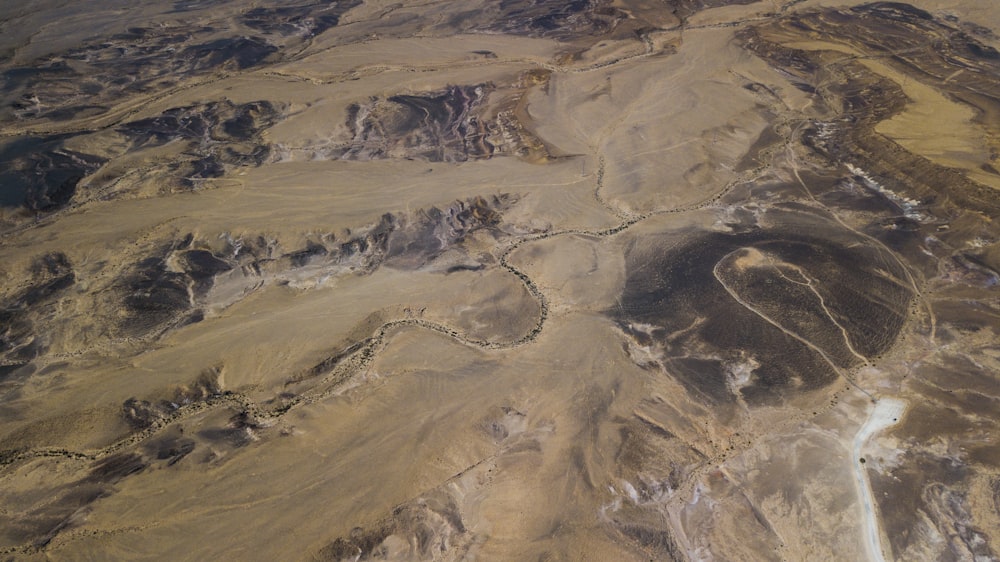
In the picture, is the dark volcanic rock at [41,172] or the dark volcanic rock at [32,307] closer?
the dark volcanic rock at [32,307]

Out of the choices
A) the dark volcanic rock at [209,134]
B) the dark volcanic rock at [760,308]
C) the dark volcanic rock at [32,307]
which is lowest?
the dark volcanic rock at [760,308]

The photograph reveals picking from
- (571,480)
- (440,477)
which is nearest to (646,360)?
(571,480)

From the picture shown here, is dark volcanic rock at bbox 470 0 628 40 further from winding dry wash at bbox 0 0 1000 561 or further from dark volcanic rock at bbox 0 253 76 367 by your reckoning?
dark volcanic rock at bbox 0 253 76 367

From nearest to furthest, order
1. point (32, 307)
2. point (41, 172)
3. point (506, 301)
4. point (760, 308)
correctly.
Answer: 1. point (32, 307)
2. point (760, 308)
3. point (506, 301)
4. point (41, 172)

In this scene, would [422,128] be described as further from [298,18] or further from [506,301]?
[298,18]

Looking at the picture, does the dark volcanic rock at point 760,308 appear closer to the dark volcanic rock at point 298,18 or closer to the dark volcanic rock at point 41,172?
the dark volcanic rock at point 41,172

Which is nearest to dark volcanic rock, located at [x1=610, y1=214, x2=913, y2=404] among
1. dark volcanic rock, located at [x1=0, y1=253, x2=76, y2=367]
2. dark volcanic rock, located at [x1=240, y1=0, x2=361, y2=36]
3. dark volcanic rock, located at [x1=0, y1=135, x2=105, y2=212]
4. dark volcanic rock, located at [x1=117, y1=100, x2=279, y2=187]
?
dark volcanic rock, located at [x1=117, y1=100, x2=279, y2=187]

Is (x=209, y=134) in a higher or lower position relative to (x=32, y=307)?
higher

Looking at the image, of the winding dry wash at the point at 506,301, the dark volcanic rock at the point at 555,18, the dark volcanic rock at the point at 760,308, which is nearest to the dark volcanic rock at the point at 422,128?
the winding dry wash at the point at 506,301

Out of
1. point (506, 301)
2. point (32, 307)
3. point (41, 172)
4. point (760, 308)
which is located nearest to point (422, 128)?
point (506, 301)

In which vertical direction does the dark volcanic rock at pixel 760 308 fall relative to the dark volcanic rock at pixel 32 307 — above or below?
below
